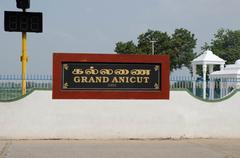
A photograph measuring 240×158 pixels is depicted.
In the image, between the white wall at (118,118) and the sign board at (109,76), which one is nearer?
the white wall at (118,118)

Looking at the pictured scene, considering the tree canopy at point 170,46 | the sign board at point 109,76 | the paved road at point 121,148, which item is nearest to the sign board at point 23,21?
the sign board at point 109,76

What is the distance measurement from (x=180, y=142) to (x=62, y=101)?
3.72 m

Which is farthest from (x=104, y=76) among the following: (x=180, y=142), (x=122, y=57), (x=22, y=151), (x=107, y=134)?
(x=22, y=151)

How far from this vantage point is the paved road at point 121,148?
39.9 feet

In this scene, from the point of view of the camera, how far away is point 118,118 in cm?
1564

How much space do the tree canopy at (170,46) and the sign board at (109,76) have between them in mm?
52636

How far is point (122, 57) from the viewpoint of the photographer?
1565cm

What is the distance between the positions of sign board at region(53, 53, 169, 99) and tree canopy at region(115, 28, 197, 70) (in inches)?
2072

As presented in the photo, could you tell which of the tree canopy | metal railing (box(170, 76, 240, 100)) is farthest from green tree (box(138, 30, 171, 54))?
metal railing (box(170, 76, 240, 100))

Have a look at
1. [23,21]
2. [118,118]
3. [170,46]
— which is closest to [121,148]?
[118,118]

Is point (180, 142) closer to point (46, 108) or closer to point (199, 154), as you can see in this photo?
point (199, 154)

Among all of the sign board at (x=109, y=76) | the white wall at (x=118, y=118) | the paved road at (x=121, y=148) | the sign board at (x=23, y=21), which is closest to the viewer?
the paved road at (x=121, y=148)

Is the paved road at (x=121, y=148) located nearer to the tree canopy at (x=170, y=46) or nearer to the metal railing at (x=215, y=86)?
the metal railing at (x=215, y=86)

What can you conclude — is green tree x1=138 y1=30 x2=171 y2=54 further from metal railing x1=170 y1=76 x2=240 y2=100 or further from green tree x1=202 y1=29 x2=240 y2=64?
metal railing x1=170 y1=76 x2=240 y2=100
